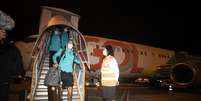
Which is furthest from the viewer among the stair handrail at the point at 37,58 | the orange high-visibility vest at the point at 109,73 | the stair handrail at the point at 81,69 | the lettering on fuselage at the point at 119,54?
the lettering on fuselage at the point at 119,54

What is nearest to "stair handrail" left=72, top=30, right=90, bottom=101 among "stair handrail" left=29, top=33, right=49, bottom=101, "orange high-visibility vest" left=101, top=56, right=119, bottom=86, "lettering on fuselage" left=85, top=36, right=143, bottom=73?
"orange high-visibility vest" left=101, top=56, right=119, bottom=86

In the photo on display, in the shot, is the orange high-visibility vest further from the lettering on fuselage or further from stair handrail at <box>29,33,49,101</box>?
the lettering on fuselage

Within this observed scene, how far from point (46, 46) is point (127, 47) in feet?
33.4

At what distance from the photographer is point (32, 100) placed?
10.5 metres

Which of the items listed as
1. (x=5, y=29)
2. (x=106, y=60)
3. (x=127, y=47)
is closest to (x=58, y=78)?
(x=106, y=60)

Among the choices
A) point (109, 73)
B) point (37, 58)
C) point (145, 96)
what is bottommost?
point (145, 96)

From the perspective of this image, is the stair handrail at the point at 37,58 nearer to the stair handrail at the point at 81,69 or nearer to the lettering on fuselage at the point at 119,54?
the stair handrail at the point at 81,69

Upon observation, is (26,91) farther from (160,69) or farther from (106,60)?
(160,69)

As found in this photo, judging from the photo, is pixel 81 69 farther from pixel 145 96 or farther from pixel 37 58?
pixel 145 96

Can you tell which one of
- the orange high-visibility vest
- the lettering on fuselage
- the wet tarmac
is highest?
the lettering on fuselage

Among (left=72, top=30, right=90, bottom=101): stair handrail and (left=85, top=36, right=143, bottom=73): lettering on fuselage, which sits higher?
(left=85, top=36, right=143, bottom=73): lettering on fuselage

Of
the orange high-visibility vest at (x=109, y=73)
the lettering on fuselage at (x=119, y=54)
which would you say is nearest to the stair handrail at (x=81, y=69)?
the orange high-visibility vest at (x=109, y=73)

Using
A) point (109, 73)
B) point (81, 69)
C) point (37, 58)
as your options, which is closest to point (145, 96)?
point (109, 73)

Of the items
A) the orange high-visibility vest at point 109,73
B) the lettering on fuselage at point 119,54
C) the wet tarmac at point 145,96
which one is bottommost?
the wet tarmac at point 145,96
